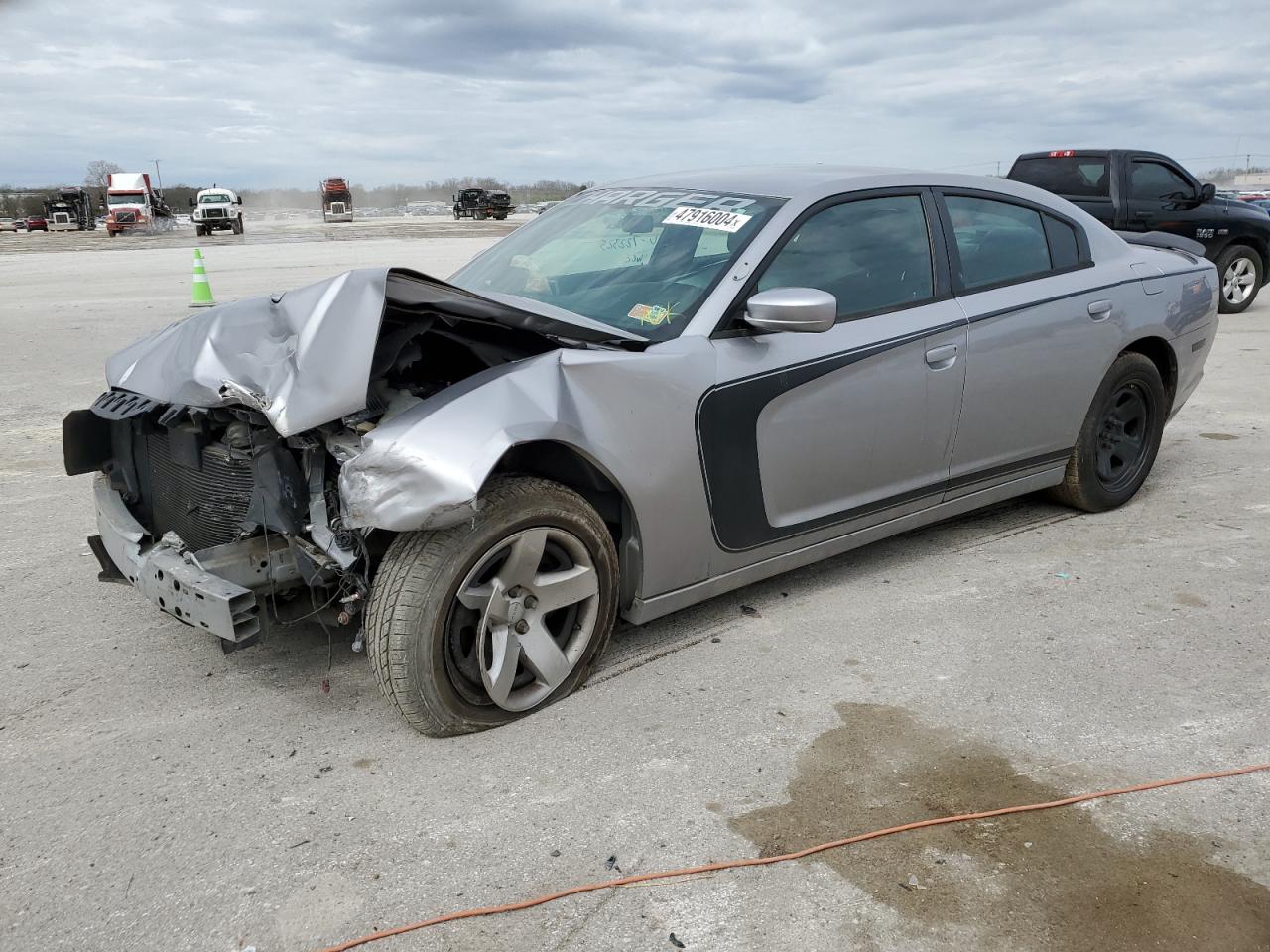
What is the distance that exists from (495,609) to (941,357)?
2.01 meters

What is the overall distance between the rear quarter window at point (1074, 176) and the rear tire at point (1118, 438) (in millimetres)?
7671

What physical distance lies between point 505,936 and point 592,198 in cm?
309

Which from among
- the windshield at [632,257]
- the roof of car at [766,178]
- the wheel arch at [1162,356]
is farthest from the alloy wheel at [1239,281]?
the windshield at [632,257]

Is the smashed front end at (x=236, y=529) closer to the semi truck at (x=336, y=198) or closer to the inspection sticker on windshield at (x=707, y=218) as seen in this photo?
the inspection sticker on windshield at (x=707, y=218)

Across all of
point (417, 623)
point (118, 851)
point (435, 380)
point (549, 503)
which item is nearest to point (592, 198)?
point (435, 380)

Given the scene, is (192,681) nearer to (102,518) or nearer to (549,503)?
(102,518)

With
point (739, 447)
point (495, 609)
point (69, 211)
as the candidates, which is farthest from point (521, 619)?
point (69, 211)

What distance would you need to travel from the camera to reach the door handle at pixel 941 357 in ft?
12.7

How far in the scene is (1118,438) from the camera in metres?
4.96

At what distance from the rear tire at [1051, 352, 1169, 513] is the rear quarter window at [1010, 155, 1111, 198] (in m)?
7.67

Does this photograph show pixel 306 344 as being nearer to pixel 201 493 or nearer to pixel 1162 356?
pixel 201 493

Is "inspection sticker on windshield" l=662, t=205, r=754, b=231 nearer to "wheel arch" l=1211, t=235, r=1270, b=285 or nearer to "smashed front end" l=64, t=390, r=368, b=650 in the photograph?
"smashed front end" l=64, t=390, r=368, b=650

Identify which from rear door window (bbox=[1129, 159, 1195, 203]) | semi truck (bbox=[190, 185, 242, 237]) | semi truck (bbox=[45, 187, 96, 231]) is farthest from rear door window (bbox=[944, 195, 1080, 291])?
semi truck (bbox=[45, 187, 96, 231])

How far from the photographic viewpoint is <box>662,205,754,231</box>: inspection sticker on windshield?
12.0 feet
